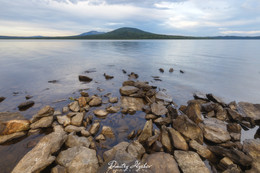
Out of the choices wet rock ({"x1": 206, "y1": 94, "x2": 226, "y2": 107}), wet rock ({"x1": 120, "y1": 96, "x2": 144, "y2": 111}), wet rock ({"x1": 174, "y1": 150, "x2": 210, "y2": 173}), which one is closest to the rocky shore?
wet rock ({"x1": 174, "y1": 150, "x2": 210, "y2": 173})

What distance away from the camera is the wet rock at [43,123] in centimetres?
972

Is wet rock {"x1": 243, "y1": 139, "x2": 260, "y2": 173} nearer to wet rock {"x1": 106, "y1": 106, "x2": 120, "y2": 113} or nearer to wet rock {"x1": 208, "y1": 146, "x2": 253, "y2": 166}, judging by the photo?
wet rock {"x1": 208, "y1": 146, "x2": 253, "y2": 166}

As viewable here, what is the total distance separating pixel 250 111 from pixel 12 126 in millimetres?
21169

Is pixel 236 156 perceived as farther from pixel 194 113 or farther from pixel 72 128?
pixel 72 128

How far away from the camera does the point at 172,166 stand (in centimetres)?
657

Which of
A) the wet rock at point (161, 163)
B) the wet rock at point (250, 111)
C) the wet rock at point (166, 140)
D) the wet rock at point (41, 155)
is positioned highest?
the wet rock at point (41, 155)

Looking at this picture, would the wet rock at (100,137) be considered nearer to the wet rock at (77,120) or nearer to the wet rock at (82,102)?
the wet rock at (77,120)

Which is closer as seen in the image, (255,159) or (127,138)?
(255,159)

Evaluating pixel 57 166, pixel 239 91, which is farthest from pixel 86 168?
pixel 239 91

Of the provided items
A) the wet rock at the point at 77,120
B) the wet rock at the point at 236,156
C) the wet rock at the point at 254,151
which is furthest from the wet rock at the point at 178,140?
the wet rock at the point at 77,120

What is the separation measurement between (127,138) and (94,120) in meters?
3.57

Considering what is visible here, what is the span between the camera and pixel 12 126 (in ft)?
29.8

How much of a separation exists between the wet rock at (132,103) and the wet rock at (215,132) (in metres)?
6.02

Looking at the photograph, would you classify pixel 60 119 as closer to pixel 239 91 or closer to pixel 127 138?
pixel 127 138
